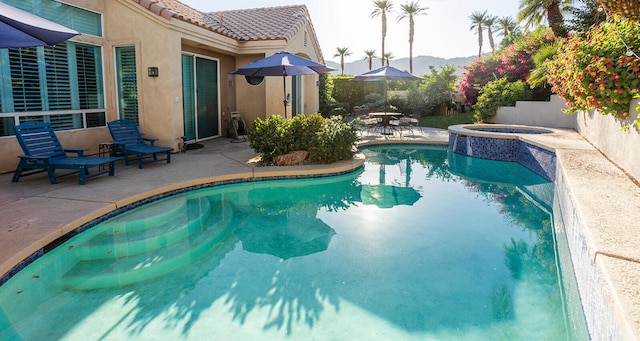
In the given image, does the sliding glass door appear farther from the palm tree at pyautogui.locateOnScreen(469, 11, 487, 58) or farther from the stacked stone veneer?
the palm tree at pyautogui.locateOnScreen(469, 11, 487, 58)

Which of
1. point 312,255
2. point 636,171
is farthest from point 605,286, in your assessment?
point 636,171

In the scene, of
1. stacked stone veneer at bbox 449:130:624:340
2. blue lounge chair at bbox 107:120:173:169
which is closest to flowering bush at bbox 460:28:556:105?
stacked stone veneer at bbox 449:130:624:340

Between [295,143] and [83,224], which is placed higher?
[295,143]

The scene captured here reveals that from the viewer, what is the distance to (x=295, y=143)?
9.75 metres

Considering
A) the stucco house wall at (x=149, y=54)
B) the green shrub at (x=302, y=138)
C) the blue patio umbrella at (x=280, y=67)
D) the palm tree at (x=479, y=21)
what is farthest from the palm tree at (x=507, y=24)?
the green shrub at (x=302, y=138)

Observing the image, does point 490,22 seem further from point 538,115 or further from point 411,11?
point 538,115

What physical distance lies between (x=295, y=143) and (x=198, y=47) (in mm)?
5405

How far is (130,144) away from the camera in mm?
9305

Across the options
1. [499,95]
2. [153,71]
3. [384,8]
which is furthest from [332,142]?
[384,8]

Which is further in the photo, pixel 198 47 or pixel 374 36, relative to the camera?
pixel 374 36

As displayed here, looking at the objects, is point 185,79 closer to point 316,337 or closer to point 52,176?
point 52,176

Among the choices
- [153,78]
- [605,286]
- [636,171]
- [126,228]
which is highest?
[153,78]

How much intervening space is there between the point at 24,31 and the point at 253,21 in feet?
41.0

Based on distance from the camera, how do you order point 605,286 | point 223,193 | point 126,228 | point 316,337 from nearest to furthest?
point 605,286 → point 316,337 → point 126,228 → point 223,193
